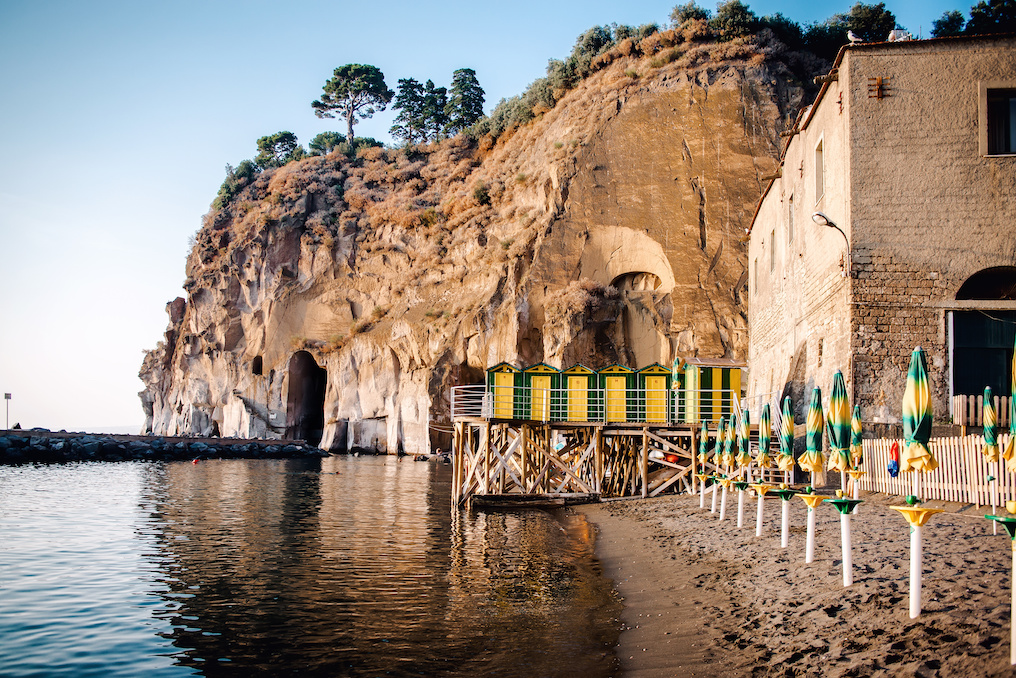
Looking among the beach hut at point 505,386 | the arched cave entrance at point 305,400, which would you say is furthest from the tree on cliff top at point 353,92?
the beach hut at point 505,386

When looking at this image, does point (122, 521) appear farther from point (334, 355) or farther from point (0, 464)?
point (334, 355)

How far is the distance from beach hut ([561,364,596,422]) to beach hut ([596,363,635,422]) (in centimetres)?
43

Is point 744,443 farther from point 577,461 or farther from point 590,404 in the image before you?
point 590,404

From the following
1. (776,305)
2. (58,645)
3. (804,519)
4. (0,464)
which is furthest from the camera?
(0,464)

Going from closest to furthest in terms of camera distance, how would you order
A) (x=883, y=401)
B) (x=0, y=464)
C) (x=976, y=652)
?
(x=976, y=652), (x=883, y=401), (x=0, y=464)

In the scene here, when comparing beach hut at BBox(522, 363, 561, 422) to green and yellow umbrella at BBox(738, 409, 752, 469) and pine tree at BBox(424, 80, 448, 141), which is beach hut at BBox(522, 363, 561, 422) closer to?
green and yellow umbrella at BBox(738, 409, 752, 469)

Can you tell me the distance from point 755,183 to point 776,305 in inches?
750

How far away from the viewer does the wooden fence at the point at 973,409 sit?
1645 cm

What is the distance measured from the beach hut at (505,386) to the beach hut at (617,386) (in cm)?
326

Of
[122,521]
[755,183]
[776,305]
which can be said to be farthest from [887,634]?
[755,183]

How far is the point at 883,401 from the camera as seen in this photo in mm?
18312

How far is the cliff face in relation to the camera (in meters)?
45.7

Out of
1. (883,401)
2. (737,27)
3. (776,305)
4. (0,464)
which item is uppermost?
(737,27)

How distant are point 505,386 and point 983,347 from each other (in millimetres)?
16758
